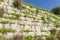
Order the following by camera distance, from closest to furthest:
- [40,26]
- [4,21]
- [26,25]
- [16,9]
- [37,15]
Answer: [4,21], [26,25], [40,26], [16,9], [37,15]

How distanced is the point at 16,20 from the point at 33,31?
87 cm

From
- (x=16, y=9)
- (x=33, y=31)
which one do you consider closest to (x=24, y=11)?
(x=16, y=9)

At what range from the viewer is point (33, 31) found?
903cm

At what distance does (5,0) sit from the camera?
10.9 meters

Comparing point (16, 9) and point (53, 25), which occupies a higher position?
point (16, 9)

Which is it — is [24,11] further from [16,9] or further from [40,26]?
[40,26]

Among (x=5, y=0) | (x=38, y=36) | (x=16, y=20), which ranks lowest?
(x=38, y=36)

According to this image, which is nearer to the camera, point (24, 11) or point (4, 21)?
point (4, 21)

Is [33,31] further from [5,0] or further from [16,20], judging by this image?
[5,0]

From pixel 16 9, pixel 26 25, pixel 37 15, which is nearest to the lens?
pixel 26 25

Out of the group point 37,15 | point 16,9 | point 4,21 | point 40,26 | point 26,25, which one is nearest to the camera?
point 4,21

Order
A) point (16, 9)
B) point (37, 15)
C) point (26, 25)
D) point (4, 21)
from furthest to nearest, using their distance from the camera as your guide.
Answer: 1. point (37, 15)
2. point (16, 9)
3. point (26, 25)
4. point (4, 21)

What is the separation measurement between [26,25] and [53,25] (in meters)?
2.08

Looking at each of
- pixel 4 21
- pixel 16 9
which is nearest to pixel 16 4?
pixel 16 9
